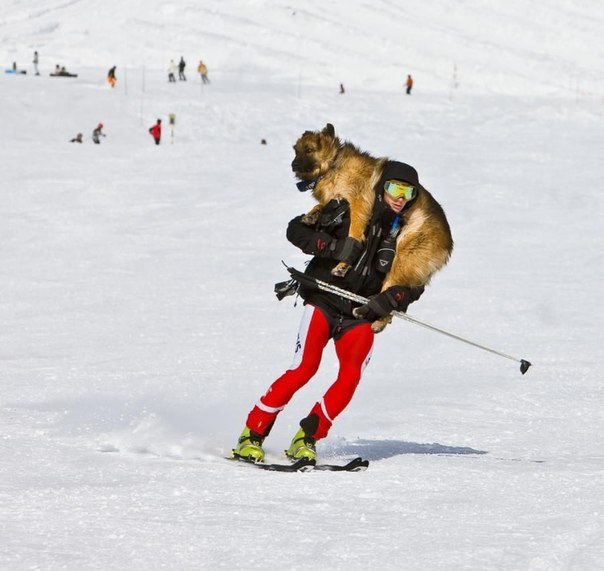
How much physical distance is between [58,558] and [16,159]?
21.5 meters

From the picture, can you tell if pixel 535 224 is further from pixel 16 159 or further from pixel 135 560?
pixel 135 560

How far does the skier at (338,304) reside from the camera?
526 centimetres

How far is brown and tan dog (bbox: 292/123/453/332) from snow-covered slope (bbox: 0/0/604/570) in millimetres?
960

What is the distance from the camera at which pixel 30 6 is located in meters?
61.5

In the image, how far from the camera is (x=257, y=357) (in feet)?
32.4

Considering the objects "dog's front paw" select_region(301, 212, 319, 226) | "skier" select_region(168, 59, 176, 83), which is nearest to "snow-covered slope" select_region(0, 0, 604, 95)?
"skier" select_region(168, 59, 176, 83)

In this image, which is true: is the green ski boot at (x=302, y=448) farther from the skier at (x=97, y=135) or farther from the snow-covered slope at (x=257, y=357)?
the skier at (x=97, y=135)

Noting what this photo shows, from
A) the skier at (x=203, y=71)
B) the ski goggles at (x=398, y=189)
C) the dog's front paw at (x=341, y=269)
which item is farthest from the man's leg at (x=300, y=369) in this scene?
the skier at (x=203, y=71)

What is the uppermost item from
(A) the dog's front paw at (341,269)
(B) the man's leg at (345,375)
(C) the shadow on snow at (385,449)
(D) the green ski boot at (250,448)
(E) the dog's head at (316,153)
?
(E) the dog's head at (316,153)

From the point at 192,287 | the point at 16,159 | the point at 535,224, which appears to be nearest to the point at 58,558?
the point at 192,287

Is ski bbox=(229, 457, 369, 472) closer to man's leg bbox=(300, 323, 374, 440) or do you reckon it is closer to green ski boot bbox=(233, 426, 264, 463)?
green ski boot bbox=(233, 426, 264, 463)

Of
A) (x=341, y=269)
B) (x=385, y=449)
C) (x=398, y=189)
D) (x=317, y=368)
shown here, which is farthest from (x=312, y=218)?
(x=385, y=449)

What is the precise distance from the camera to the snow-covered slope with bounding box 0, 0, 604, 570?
3.78 meters

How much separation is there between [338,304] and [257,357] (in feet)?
14.8
